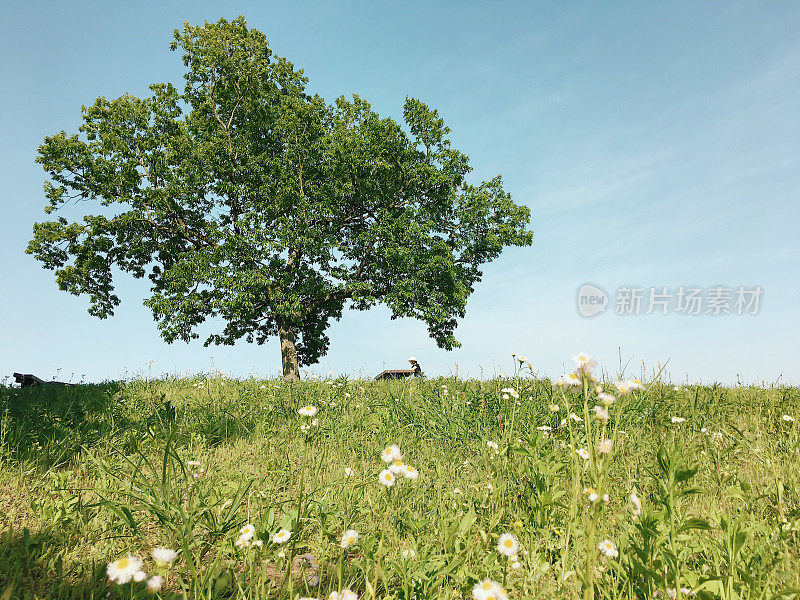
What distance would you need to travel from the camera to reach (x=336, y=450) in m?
6.03

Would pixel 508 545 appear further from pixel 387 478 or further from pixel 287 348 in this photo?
pixel 287 348

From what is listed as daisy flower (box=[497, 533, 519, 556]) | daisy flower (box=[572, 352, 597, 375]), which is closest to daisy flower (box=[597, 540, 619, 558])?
daisy flower (box=[497, 533, 519, 556])

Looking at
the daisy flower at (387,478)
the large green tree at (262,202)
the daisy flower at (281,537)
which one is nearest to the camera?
the daisy flower at (387,478)

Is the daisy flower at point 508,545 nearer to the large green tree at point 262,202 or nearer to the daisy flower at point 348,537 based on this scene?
the daisy flower at point 348,537

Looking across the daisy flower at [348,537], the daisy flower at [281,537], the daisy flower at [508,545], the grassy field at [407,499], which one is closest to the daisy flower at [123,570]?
the grassy field at [407,499]

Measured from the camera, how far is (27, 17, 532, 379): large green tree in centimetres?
1822

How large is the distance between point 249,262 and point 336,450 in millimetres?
13820

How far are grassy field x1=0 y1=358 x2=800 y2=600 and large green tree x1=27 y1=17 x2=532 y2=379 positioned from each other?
397 inches

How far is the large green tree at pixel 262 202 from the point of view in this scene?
717 inches

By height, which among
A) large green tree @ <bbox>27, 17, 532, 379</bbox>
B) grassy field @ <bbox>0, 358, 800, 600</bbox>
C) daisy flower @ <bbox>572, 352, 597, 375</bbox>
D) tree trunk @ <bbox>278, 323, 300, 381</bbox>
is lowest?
grassy field @ <bbox>0, 358, 800, 600</bbox>

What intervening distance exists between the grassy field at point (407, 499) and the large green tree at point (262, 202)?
10096 mm

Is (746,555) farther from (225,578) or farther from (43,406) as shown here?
(43,406)

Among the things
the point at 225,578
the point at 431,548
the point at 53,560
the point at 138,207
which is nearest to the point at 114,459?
the point at 53,560

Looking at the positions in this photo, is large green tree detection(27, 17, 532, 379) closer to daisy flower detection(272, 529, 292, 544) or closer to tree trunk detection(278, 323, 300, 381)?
tree trunk detection(278, 323, 300, 381)
